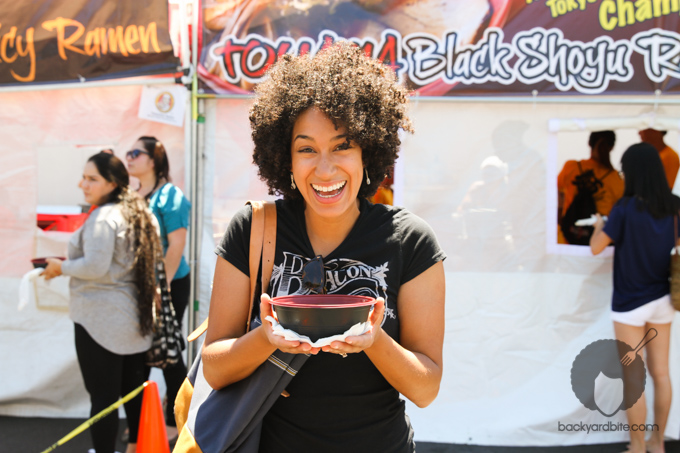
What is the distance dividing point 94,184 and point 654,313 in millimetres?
3771

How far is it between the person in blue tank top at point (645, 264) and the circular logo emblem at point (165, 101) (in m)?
3.24

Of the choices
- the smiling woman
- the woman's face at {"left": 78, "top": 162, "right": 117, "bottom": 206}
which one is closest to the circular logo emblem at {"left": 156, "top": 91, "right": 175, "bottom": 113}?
the woman's face at {"left": 78, "top": 162, "right": 117, "bottom": 206}

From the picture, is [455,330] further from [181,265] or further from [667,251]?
[181,265]

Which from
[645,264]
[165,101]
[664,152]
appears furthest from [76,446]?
[664,152]

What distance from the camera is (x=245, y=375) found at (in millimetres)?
1514

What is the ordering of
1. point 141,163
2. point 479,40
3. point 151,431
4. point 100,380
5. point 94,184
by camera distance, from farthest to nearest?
point 141,163 < point 479,40 < point 94,184 < point 100,380 < point 151,431

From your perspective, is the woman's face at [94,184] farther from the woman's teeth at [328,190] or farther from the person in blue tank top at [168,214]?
the woman's teeth at [328,190]

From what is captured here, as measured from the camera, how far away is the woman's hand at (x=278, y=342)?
1271 mm

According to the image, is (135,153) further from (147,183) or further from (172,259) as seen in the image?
(172,259)

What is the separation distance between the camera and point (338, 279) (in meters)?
1.58

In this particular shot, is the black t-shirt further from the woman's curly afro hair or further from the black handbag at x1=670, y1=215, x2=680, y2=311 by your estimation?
the black handbag at x1=670, y1=215, x2=680, y2=311

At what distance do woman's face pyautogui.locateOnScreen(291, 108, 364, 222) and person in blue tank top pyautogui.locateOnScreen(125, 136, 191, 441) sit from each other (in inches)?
101

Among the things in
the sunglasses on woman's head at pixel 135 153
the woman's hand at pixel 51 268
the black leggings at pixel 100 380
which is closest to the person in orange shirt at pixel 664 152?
the sunglasses on woman's head at pixel 135 153

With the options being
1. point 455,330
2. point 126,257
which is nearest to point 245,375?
point 126,257
